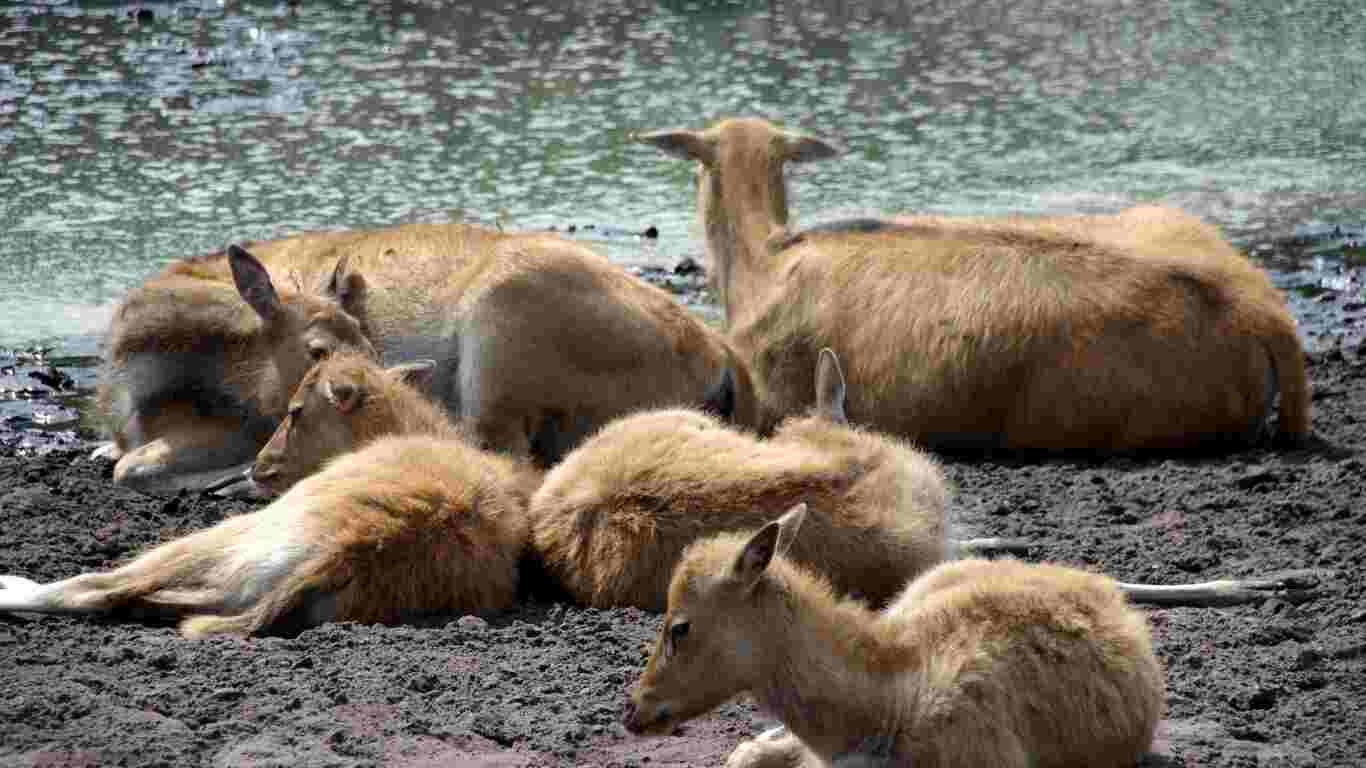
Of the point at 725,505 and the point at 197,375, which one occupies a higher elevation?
the point at 725,505

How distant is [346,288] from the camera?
26.2 ft

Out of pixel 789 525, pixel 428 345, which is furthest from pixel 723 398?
pixel 789 525

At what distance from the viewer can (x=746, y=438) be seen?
6277mm

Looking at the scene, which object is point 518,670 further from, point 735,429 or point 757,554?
point 735,429

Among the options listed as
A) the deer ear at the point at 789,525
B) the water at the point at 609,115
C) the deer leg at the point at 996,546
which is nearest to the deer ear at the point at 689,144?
the water at the point at 609,115

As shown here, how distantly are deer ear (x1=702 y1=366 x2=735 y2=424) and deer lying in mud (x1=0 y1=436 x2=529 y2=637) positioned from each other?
5.94 feet

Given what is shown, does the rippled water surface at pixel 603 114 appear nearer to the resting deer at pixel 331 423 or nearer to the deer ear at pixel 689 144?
the deer ear at pixel 689 144

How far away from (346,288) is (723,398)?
138cm

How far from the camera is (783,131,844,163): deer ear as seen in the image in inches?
367

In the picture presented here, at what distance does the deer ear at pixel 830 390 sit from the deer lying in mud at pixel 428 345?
1499 mm

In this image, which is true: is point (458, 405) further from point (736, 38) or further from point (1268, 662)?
point (736, 38)

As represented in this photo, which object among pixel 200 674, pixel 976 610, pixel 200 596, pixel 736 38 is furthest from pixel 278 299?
pixel 736 38

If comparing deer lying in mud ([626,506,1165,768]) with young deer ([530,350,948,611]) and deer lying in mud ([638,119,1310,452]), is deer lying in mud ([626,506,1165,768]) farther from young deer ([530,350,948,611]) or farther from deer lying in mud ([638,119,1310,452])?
deer lying in mud ([638,119,1310,452])

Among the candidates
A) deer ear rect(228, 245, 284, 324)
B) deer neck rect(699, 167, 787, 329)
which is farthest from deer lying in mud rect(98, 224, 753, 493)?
deer neck rect(699, 167, 787, 329)
